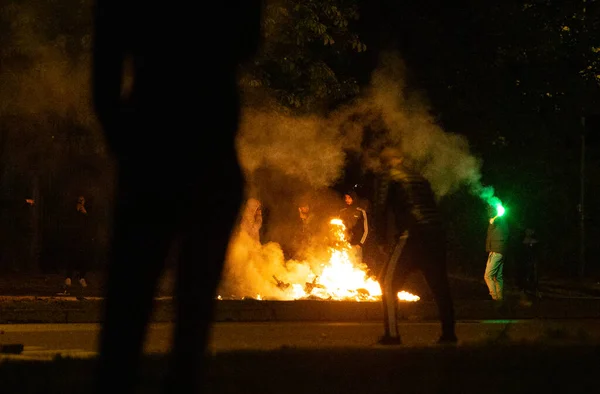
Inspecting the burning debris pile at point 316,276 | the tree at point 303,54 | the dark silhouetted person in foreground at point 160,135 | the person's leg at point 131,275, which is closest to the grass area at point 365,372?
the person's leg at point 131,275

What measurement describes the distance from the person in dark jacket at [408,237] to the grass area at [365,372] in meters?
3.41

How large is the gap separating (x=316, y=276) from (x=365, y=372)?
12.0 meters

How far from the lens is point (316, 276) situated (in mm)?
17750

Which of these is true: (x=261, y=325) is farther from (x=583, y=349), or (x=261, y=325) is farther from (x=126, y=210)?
(x=126, y=210)

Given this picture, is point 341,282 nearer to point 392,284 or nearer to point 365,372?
point 392,284

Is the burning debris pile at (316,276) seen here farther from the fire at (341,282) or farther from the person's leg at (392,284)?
the person's leg at (392,284)

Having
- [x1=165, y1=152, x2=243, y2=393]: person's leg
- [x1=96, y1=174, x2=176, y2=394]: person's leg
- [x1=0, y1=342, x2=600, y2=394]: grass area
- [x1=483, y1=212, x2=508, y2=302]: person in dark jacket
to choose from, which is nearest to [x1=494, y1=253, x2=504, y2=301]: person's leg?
[x1=483, y1=212, x2=508, y2=302]: person in dark jacket

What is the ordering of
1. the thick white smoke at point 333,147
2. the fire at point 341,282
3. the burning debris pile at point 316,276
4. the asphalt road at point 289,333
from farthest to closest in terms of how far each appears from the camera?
the thick white smoke at point 333,147
the burning debris pile at point 316,276
the fire at point 341,282
the asphalt road at point 289,333

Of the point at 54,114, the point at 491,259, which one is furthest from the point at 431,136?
the point at 54,114

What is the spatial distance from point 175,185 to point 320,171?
16.0 m

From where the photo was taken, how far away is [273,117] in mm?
18500

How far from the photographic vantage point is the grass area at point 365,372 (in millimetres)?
5129

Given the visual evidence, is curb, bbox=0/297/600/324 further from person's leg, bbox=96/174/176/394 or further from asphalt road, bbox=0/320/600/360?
person's leg, bbox=96/174/176/394

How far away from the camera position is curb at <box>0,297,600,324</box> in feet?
45.8
